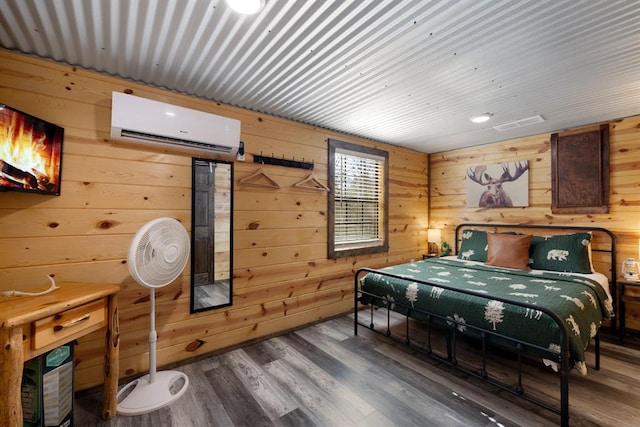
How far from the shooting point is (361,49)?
1.78 meters

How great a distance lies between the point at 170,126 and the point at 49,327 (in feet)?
4.87

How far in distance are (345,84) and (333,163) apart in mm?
1257

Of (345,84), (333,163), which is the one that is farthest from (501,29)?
(333,163)

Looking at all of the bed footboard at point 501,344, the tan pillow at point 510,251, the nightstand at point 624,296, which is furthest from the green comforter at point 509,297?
the nightstand at point 624,296

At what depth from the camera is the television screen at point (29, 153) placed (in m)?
1.52

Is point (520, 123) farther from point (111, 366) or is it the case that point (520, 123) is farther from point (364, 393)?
point (111, 366)

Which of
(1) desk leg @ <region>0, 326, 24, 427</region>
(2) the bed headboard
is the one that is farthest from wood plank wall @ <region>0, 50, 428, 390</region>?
(2) the bed headboard

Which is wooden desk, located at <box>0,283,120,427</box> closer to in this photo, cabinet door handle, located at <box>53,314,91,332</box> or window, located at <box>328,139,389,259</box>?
cabinet door handle, located at <box>53,314,91,332</box>

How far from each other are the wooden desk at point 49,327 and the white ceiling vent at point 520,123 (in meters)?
4.09

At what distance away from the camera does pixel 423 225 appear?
184 inches

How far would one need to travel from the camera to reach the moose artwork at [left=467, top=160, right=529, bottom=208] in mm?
3689

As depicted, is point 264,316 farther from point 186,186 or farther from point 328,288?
point 186,186

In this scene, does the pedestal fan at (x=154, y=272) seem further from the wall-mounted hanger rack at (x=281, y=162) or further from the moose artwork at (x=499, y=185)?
the moose artwork at (x=499, y=185)

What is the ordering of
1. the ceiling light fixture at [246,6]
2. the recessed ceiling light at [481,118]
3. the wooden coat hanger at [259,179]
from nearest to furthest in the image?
the ceiling light fixture at [246,6]
the wooden coat hanger at [259,179]
the recessed ceiling light at [481,118]
